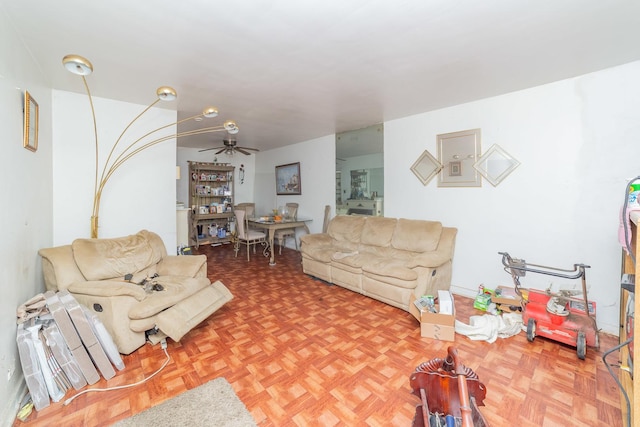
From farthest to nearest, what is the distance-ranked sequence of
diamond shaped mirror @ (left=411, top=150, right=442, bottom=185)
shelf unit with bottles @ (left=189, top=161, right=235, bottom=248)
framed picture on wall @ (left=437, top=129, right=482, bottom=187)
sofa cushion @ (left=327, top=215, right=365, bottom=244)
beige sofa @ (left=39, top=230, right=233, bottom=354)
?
shelf unit with bottles @ (left=189, top=161, right=235, bottom=248), sofa cushion @ (left=327, top=215, right=365, bottom=244), diamond shaped mirror @ (left=411, top=150, right=442, bottom=185), framed picture on wall @ (left=437, top=129, right=482, bottom=187), beige sofa @ (left=39, top=230, right=233, bottom=354)

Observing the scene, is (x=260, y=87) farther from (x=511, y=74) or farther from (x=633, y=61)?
(x=633, y=61)

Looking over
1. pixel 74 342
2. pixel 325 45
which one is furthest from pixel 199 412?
pixel 325 45

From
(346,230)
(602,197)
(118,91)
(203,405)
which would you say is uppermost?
(118,91)

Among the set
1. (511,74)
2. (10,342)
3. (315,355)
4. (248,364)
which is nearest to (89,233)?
(10,342)

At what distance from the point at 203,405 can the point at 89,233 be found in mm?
2543

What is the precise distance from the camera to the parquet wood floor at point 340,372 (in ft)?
4.99

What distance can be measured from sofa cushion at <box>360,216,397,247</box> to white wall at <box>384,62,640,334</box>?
0.64 metres

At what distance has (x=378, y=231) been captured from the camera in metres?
3.79

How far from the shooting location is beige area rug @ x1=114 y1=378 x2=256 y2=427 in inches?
57.2

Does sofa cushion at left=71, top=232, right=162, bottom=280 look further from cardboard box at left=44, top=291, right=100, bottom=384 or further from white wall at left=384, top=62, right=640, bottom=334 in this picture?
white wall at left=384, top=62, right=640, bottom=334

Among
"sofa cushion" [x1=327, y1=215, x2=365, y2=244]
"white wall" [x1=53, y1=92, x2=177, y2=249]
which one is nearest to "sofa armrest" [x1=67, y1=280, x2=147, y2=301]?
"white wall" [x1=53, y1=92, x2=177, y2=249]

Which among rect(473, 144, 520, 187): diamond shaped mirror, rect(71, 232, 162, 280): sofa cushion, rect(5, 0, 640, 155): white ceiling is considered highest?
rect(5, 0, 640, 155): white ceiling

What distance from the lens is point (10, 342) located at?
162 centimetres

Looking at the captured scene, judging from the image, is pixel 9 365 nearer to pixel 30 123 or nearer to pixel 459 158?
pixel 30 123
